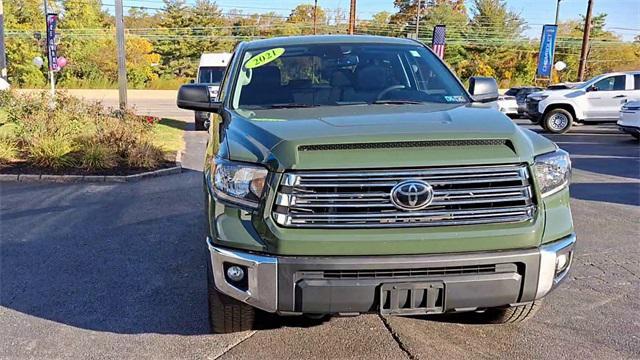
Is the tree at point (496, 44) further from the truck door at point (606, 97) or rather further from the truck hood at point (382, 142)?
the truck hood at point (382, 142)

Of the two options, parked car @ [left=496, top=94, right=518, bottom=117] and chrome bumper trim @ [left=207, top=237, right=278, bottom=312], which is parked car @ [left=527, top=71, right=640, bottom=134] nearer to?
parked car @ [left=496, top=94, right=518, bottom=117]

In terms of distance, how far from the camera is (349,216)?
2.63 m

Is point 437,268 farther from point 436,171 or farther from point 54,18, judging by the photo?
point 54,18

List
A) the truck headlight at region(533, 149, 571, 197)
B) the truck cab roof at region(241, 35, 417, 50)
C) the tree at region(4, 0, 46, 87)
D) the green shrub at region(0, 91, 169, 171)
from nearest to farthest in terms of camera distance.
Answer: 1. the truck headlight at region(533, 149, 571, 197)
2. the truck cab roof at region(241, 35, 417, 50)
3. the green shrub at region(0, 91, 169, 171)
4. the tree at region(4, 0, 46, 87)

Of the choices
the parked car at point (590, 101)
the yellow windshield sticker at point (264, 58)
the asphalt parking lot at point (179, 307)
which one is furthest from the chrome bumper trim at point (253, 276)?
the parked car at point (590, 101)

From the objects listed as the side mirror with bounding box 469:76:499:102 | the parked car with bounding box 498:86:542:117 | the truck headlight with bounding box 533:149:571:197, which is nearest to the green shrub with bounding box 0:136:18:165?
the side mirror with bounding box 469:76:499:102

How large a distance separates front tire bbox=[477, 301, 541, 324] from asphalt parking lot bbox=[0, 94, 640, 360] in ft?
0.18

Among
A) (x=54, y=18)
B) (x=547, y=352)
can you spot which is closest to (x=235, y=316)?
(x=547, y=352)

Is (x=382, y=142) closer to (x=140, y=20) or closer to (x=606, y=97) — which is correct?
(x=606, y=97)

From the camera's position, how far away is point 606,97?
1738cm

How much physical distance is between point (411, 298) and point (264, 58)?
2.40 m

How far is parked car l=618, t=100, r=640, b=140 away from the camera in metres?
13.6

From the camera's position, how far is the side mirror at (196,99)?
4117mm

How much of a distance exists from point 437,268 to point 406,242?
0.19m
